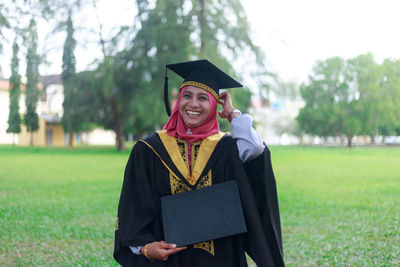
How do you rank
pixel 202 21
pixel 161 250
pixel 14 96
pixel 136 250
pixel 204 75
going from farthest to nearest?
pixel 202 21 < pixel 14 96 < pixel 204 75 < pixel 136 250 < pixel 161 250

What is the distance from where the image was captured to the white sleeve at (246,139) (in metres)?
2.06

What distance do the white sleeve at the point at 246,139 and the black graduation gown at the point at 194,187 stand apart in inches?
1.7

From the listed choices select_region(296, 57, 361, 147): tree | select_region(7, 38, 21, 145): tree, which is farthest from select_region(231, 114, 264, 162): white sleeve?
select_region(296, 57, 361, 147): tree

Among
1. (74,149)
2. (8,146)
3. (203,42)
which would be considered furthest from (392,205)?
(74,149)

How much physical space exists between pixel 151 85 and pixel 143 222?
43.2ft

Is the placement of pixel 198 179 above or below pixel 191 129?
below

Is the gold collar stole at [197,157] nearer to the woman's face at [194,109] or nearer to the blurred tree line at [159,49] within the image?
the woman's face at [194,109]

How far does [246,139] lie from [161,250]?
73cm

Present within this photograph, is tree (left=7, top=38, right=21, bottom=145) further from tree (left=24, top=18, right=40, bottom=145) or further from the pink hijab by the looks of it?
the pink hijab

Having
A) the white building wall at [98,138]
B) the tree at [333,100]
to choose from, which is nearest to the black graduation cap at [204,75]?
the tree at [333,100]

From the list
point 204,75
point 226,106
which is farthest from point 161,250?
point 204,75

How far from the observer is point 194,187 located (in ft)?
6.73

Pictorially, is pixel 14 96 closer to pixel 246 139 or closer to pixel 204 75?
pixel 204 75

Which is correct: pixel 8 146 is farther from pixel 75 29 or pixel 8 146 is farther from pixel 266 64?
pixel 266 64
